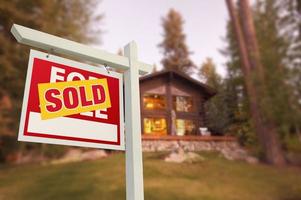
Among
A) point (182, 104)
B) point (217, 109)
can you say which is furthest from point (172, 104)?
point (217, 109)

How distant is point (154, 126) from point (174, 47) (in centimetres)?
154

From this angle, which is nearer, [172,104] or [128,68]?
[128,68]

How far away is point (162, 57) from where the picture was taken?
493 cm

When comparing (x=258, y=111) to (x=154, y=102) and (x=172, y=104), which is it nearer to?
(x=172, y=104)

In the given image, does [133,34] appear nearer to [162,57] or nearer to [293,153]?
[162,57]

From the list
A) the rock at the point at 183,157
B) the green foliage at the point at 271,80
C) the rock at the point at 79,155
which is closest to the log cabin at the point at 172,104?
the rock at the point at 183,157

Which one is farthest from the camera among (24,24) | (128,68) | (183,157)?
(24,24)

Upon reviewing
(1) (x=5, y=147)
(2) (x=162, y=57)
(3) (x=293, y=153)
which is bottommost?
(3) (x=293, y=153)

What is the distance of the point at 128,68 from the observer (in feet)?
3.05

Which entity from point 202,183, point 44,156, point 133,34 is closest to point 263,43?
point 133,34

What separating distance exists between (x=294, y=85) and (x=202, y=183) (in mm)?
1994

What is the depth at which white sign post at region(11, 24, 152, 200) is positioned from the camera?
77 centimetres

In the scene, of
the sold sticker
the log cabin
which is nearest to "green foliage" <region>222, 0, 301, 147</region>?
the log cabin

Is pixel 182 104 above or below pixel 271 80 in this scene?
below
